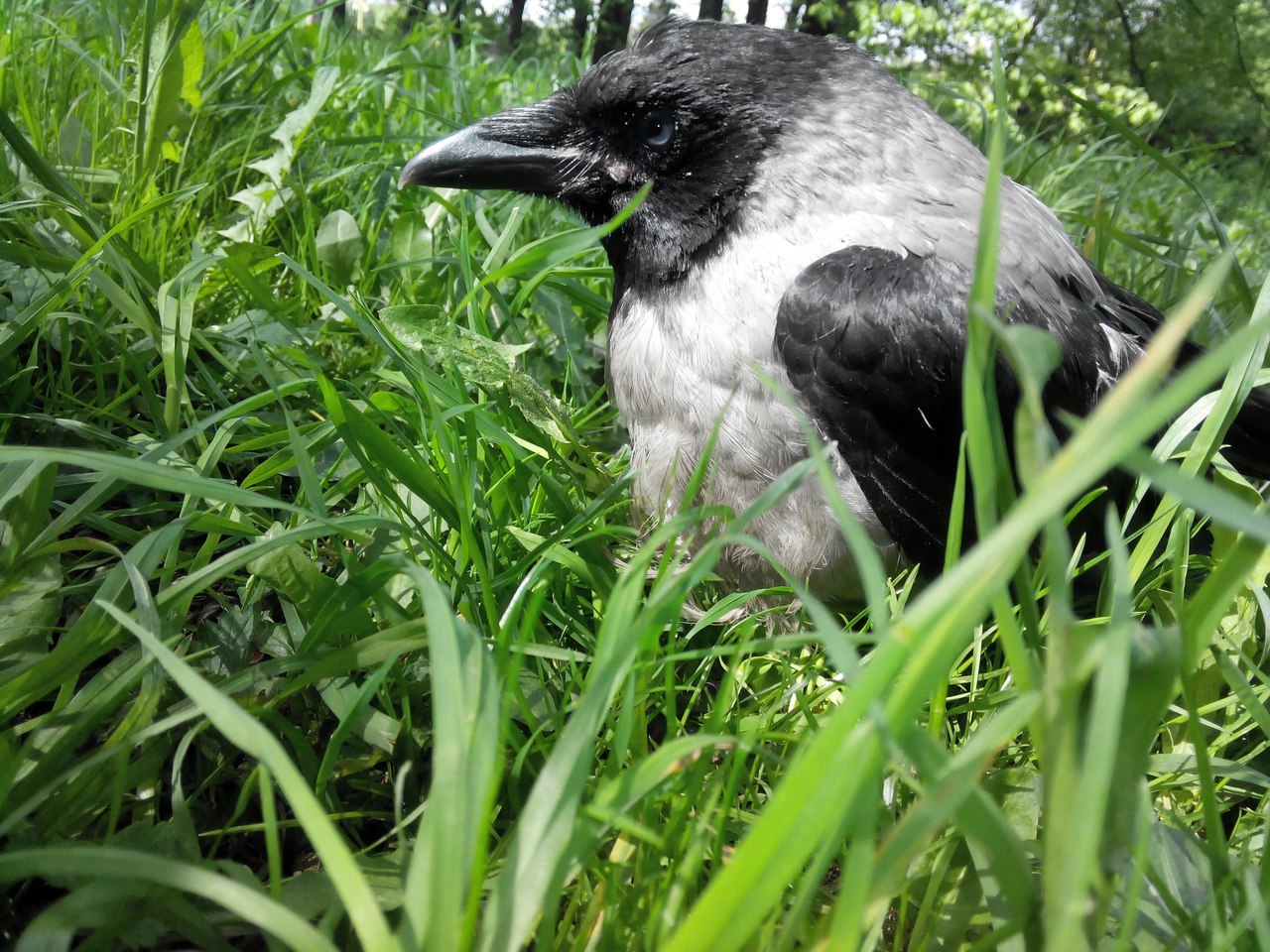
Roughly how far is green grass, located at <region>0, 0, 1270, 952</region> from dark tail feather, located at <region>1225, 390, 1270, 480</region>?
0.20m

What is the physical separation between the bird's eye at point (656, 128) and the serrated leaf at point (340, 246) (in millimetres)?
766

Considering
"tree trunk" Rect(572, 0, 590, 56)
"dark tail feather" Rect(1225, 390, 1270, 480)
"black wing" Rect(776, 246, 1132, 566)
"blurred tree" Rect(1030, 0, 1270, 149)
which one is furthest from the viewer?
"tree trunk" Rect(572, 0, 590, 56)

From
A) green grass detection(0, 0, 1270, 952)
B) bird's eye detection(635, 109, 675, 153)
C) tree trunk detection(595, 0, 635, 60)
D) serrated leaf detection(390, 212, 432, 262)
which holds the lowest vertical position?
green grass detection(0, 0, 1270, 952)

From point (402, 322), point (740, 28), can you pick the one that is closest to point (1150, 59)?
point (740, 28)

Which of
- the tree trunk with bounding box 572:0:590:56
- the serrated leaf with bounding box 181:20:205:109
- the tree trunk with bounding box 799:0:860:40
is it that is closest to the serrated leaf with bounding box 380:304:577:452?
the serrated leaf with bounding box 181:20:205:109

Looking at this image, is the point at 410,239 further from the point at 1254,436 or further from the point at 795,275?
the point at 1254,436

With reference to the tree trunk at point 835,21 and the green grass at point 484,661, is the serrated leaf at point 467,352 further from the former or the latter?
the tree trunk at point 835,21

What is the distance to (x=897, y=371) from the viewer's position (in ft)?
5.54

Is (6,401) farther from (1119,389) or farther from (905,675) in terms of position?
(1119,389)

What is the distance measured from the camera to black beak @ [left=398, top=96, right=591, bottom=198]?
6.98 feet

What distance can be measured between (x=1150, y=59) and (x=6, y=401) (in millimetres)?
17392

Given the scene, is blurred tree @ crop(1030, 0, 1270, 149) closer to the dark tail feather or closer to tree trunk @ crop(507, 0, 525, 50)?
tree trunk @ crop(507, 0, 525, 50)

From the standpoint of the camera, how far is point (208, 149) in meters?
2.69

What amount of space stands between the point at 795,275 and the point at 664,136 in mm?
491
